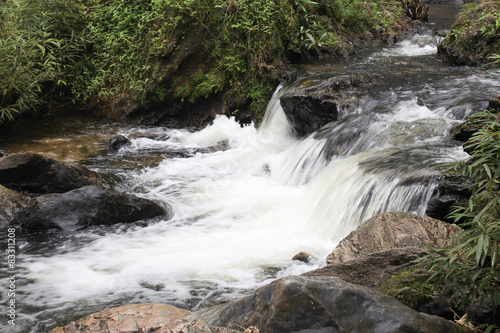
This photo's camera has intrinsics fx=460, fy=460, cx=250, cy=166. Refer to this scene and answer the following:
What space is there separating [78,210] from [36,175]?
3.35 feet

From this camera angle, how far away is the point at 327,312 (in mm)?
2457

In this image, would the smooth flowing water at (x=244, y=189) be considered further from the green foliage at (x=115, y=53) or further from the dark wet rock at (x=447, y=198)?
the green foliage at (x=115, y=53)

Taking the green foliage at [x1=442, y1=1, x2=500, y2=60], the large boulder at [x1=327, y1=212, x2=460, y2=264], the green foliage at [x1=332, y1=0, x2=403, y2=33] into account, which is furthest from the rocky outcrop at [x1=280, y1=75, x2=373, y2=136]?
the green foliage at [x1=332, y1=0, x2=403, y2=33]

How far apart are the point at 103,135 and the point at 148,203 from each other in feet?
11.7

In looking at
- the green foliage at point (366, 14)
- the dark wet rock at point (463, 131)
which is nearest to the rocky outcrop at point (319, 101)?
the dark wet rock at point (463, 131)

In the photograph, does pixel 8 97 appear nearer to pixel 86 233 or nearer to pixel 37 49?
pixel 37 49

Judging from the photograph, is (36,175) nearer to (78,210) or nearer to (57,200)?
(57,200)

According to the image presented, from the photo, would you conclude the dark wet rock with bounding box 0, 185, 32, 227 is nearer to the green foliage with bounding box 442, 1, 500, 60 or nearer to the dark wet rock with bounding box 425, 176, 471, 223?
the dark wet rock with bounding box 425, 176, 471, 223

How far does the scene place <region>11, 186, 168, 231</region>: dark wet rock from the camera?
216 inches

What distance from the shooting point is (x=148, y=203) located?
5992 millimetres

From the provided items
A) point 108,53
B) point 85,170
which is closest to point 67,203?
point 85,170

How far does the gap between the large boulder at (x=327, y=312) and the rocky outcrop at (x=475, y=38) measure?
26.4 feet

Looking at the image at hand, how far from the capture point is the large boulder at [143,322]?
2.40 m

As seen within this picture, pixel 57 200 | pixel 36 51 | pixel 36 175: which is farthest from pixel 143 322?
pixel 36 51
